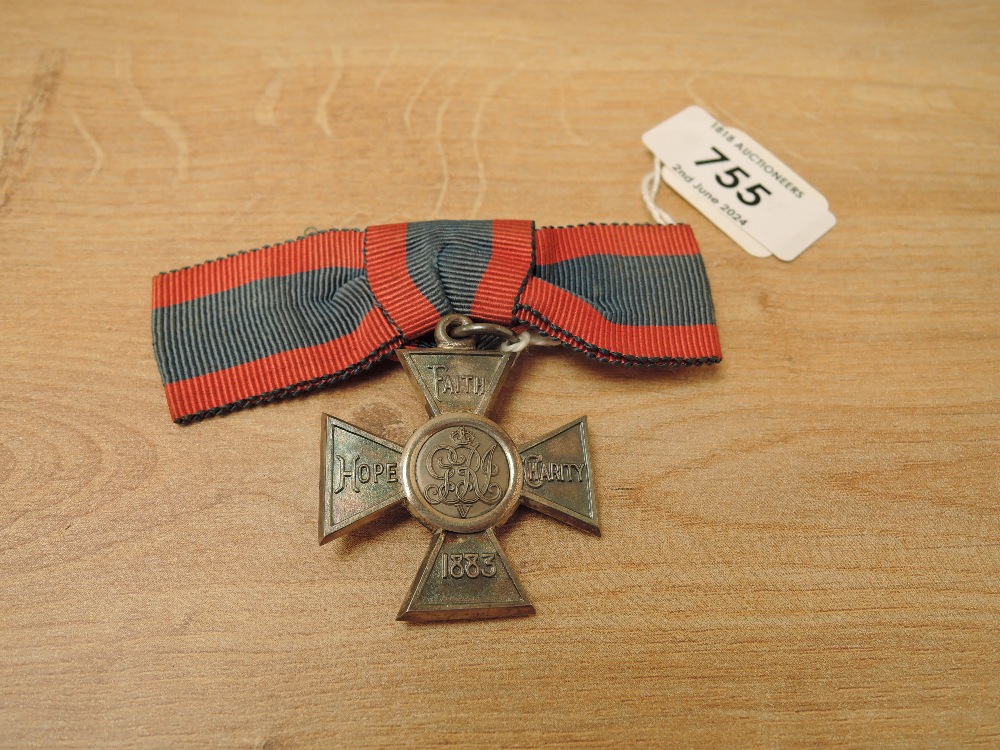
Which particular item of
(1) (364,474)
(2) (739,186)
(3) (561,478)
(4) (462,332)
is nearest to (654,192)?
(2) (739,186)

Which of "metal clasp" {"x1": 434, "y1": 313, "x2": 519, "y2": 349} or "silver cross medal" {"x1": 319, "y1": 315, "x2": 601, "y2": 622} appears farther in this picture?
"metal clasp" {"x1": 434, "y1": 313, "x2": 519, "y2": 349}

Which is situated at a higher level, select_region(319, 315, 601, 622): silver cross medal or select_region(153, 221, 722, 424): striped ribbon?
select_region(153, 221, 722, 424): striped ribbon

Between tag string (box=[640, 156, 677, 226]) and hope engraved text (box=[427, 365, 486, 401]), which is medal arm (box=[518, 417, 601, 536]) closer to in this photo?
hope engraved text (box=[427, 365, 486, 401])

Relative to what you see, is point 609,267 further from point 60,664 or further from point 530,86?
point 60,664

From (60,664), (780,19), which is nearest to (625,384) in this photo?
(60,664)

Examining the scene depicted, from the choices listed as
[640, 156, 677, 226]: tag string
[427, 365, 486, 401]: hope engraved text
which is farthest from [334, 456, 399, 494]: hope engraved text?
[640, 156, 677, 226]: tag string

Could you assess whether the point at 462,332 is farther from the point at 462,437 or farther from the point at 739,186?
the point at 739,186

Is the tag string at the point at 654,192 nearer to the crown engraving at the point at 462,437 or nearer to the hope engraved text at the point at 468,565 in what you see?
the crown engraving at the point at 462,437
